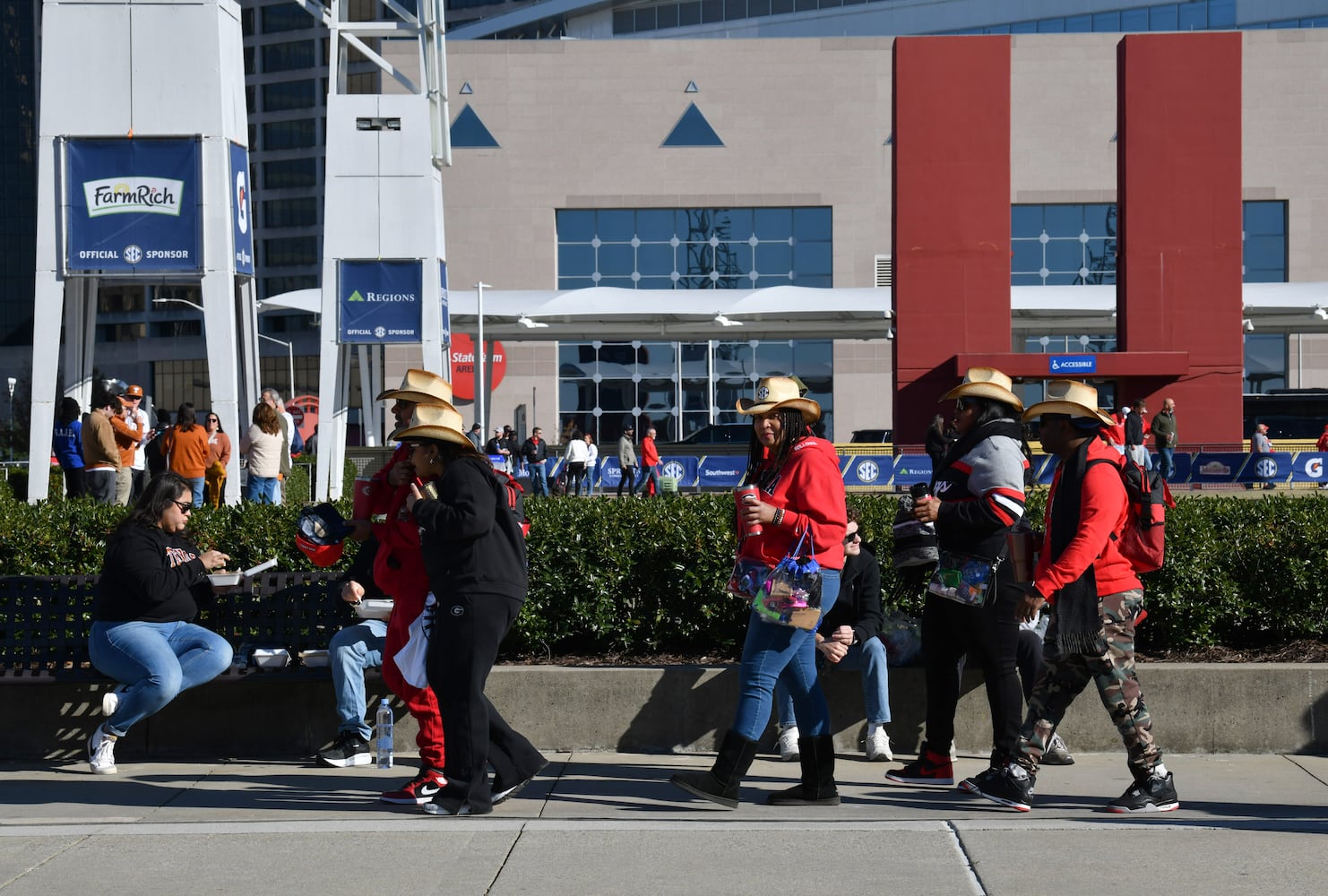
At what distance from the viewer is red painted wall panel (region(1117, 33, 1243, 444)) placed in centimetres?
2911

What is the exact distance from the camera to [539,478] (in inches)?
1332

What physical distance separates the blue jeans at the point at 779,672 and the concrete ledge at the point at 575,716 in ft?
4.14

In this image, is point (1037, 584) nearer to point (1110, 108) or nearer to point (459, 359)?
point (459, 359)

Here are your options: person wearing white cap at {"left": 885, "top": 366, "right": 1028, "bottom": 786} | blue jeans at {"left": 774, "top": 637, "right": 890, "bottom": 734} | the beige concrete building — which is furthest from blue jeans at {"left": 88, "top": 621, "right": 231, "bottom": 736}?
the beige concrete building

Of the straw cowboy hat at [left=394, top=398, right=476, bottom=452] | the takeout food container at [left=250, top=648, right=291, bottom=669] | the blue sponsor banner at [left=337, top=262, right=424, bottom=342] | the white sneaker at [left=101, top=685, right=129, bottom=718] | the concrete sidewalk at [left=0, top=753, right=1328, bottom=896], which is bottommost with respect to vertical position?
the concrete sidewalk at [left=0, top=753, right=1328, bottom=896]

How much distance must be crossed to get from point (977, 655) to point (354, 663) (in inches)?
116

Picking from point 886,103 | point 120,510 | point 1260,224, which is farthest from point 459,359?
point 120,510

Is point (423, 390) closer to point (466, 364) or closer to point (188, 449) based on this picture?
point (188, 449)

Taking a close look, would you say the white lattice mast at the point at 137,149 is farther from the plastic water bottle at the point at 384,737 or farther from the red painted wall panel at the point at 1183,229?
the red painted wall panel at the point at 1183,229

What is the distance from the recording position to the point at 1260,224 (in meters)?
51.7

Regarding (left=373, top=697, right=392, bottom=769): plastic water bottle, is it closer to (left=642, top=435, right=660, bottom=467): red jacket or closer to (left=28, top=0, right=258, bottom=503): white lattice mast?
(left=28, top=0, right=258, bottom=503): white lattice mast

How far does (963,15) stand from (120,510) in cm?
6680

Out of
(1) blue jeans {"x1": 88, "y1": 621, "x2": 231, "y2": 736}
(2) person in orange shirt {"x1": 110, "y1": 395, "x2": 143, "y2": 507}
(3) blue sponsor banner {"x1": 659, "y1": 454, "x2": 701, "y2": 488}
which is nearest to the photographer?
(1) blue jeans {"x1": 88, "y1": 621, "x2": 231, "y2": 736}

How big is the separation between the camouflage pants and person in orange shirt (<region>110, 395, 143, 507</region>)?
43.4 ft
